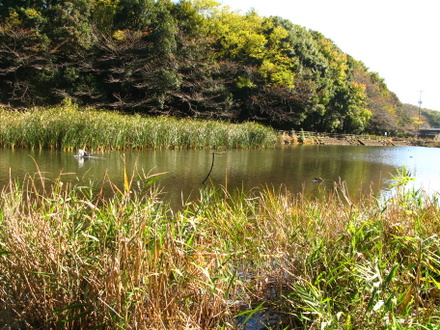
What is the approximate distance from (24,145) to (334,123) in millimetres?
30451

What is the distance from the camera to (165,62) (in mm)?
25812

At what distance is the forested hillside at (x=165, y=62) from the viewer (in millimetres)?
23484

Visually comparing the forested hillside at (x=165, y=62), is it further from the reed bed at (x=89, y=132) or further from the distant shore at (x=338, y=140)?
the reed bed at (x=89, y=132)

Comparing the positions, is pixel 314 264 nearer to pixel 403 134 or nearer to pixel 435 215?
pixel 435 215

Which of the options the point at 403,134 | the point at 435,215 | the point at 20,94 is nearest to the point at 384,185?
the point at 435,215

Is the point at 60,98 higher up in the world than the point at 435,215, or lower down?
higher up

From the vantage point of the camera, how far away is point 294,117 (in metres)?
32.5

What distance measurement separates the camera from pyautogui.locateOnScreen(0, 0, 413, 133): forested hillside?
23.5m

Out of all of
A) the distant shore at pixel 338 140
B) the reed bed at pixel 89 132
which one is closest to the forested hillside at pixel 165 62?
the distant shore at pixel 338 140

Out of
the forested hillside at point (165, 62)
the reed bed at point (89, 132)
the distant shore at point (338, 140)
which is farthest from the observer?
the distant shore at point (338, 140)

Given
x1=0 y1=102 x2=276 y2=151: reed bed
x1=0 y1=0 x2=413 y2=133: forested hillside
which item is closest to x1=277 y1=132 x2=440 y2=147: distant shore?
x1=0 y1=0 x2=413 y2=133: forested hillside

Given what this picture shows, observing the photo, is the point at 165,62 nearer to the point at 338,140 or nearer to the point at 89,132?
the point at 89,132

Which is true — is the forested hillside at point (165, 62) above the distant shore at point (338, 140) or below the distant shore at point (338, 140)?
above

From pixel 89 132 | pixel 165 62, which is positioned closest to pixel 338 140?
pixel 165 62
